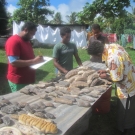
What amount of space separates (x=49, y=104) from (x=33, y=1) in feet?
79.1

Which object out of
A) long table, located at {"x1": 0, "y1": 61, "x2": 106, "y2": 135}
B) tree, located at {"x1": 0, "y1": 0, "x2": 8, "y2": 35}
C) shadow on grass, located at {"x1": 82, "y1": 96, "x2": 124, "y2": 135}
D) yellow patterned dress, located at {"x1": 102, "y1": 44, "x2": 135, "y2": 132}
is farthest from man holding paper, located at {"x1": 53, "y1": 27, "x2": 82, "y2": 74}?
tree, located at {"x1": 0, "y1": 0, "x2": 8, "y2": 35}

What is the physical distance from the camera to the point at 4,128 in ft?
5.55

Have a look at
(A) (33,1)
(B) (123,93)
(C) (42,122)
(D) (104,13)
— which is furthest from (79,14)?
(C) (42,122)

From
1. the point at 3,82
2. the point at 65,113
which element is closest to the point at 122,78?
the point at 65,113

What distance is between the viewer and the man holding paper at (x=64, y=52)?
3869 mm

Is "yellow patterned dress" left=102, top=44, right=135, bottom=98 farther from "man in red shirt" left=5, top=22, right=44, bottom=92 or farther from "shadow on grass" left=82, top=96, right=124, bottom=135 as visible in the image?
"shadow on grass" left=82, top=96, right=124, bottom=135

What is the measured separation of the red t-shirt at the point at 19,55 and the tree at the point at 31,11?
70.7ft

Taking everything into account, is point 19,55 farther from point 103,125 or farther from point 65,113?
point 103,125

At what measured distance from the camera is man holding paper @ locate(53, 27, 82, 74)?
387cm

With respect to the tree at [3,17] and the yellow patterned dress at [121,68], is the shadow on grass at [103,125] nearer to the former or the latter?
the yellow patterned dress at [121,68]

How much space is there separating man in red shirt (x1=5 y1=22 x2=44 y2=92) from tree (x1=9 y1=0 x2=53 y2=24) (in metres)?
21.5

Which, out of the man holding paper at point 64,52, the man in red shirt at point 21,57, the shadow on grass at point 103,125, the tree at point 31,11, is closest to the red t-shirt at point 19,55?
the man in red shirt at point 21,57

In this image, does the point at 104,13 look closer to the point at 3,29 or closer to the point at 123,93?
the point at 3,29

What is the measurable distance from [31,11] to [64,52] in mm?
22510
